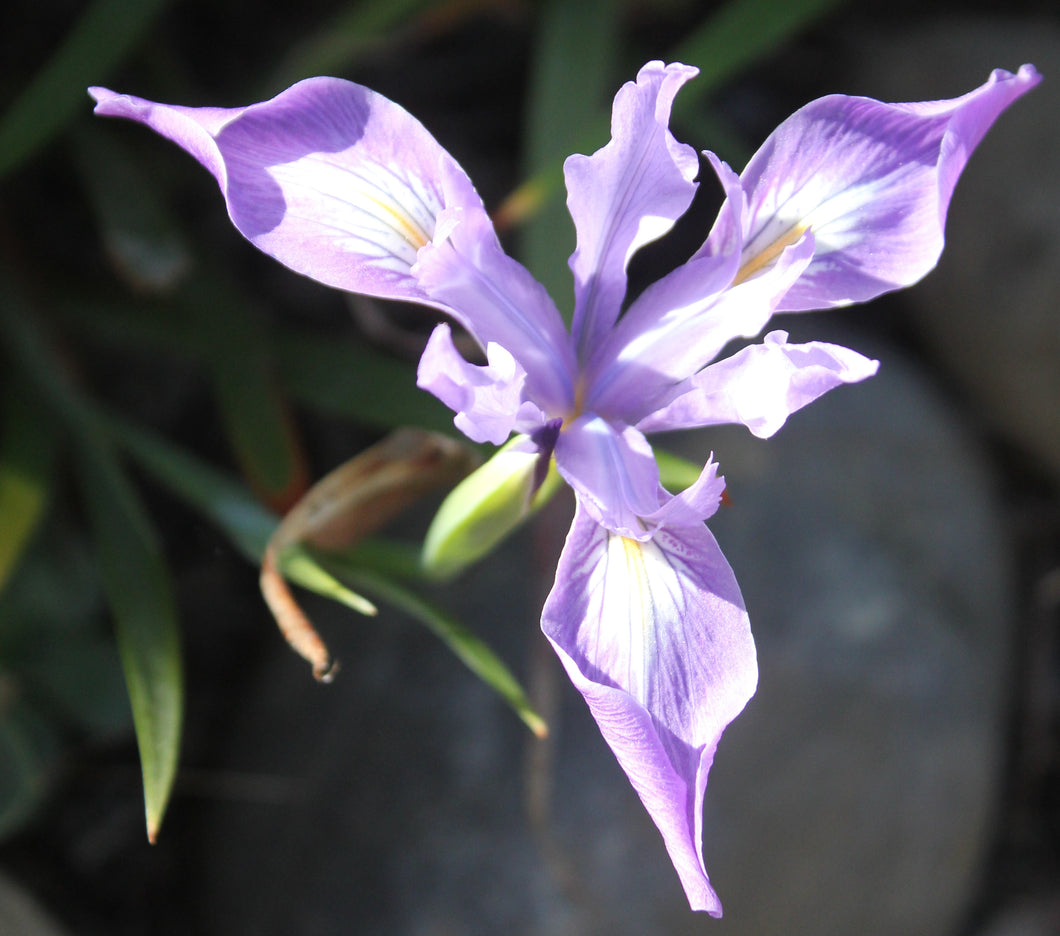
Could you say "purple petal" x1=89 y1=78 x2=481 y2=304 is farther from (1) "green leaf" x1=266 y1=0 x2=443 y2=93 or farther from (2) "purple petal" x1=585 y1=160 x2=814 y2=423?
(1) "green leaf" x1=266 y1=0 x2=443 y2=93

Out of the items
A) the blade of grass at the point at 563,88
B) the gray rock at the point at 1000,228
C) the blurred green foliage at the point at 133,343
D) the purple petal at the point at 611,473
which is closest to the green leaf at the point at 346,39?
the blurred green foliage at the point at 133,343

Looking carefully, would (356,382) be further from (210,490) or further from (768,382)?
(768,382)

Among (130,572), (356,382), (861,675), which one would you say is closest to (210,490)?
(130,572)

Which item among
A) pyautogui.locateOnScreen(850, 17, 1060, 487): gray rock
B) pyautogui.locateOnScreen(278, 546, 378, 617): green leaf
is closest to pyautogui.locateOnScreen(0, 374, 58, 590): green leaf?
pyautogui.locateOnScreen(278, 546, 378, 617): green leaf

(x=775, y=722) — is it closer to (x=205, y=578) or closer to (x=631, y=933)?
(x=631, y=933)

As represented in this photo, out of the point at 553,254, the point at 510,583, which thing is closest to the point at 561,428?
the point at 553,254

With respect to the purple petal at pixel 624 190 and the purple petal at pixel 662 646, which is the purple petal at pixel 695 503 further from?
the purple petal at pixel 624 190
